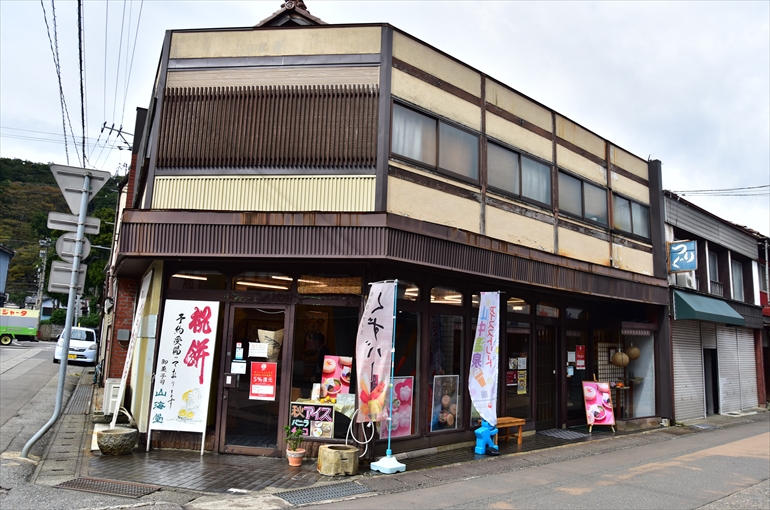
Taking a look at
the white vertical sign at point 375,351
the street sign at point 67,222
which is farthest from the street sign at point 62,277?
the white vertical sign at point 375,351

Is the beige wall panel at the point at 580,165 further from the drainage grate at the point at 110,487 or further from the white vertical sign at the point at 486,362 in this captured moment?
the drainage grate at the point at 110,487

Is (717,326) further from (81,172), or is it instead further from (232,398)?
(81,172)

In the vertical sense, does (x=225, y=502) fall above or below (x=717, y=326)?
below

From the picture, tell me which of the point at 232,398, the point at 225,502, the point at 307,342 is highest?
the point at 307,342

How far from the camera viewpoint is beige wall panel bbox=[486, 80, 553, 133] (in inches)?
452

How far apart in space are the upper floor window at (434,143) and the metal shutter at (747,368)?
15.1m

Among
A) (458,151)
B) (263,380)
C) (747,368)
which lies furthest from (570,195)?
(747,368)

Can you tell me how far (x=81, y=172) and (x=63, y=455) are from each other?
4.66 m

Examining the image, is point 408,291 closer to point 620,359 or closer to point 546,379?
point 546,379

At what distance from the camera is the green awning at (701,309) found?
15159 millimetres

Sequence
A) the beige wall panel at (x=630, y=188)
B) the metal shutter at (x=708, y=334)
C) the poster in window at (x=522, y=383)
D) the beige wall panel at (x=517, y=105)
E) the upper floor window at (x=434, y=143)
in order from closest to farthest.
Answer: the upper floor window at (x=434, y=143), the beige wall panel at (x=517, y=105), the poster in window at (x=522, y=383), the beige wall panel at (x=630, y=188), the metal shutter at (x=708, y=334)

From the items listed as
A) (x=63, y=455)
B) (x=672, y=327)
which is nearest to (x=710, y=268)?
(x=672, y=327)

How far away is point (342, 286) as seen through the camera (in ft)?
30.0

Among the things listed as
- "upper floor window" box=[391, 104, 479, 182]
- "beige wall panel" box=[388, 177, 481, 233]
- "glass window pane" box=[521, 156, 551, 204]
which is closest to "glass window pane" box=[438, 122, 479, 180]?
"upper floor window" box=[391, 104, 479, 182]
